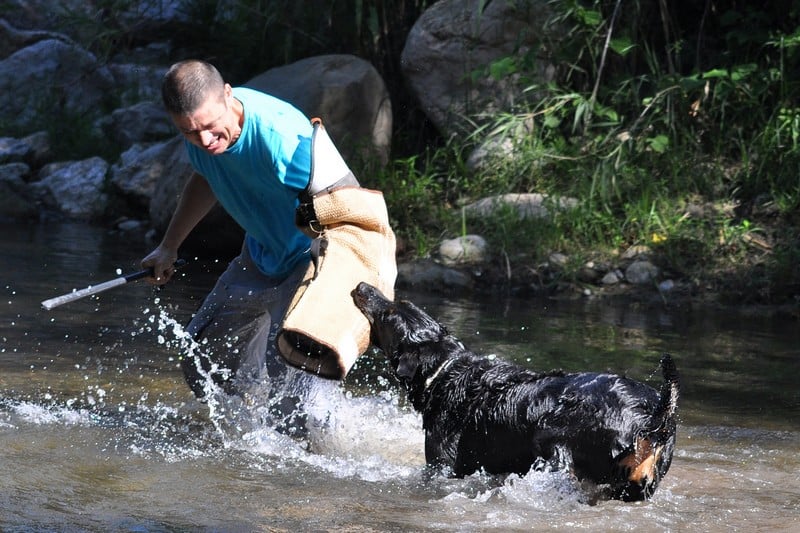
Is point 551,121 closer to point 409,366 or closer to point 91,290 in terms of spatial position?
point 409,366

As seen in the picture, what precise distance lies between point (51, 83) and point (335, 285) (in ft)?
42.8

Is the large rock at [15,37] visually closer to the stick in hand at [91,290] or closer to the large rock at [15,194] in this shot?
the large rock at [15,194]

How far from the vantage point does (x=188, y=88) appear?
4.49 metres

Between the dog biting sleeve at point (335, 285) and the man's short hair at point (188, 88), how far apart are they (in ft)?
2.01

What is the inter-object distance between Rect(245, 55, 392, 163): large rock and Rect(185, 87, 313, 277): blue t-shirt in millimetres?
6418

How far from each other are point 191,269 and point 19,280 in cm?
181

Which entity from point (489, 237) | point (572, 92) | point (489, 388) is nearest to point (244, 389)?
point (489, 388)

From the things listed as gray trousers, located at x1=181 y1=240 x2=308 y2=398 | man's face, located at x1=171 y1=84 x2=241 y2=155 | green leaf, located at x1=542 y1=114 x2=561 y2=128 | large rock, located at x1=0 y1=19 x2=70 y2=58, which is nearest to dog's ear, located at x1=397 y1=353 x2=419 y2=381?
gray trousers, located at x1=181 y1=240 x2=308 y2=398

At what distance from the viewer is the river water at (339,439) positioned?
4371 mm

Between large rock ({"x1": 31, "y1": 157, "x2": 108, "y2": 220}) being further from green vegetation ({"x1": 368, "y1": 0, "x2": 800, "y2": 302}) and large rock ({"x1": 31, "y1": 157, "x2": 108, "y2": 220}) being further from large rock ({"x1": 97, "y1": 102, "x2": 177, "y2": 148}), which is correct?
green vegetation ({"x1": 368, "y1": 0, "x2": 800, "y2": 302})

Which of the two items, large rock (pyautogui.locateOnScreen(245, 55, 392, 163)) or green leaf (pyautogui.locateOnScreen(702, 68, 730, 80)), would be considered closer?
green leaf (pyautogui.locateOnScreen(702, 68, 730, 80))

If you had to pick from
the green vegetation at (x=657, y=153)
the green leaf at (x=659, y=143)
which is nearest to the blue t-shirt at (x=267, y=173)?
the green vegetation at (x=657, y=153)

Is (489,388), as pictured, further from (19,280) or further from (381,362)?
(19,280)

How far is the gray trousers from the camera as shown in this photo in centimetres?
522
